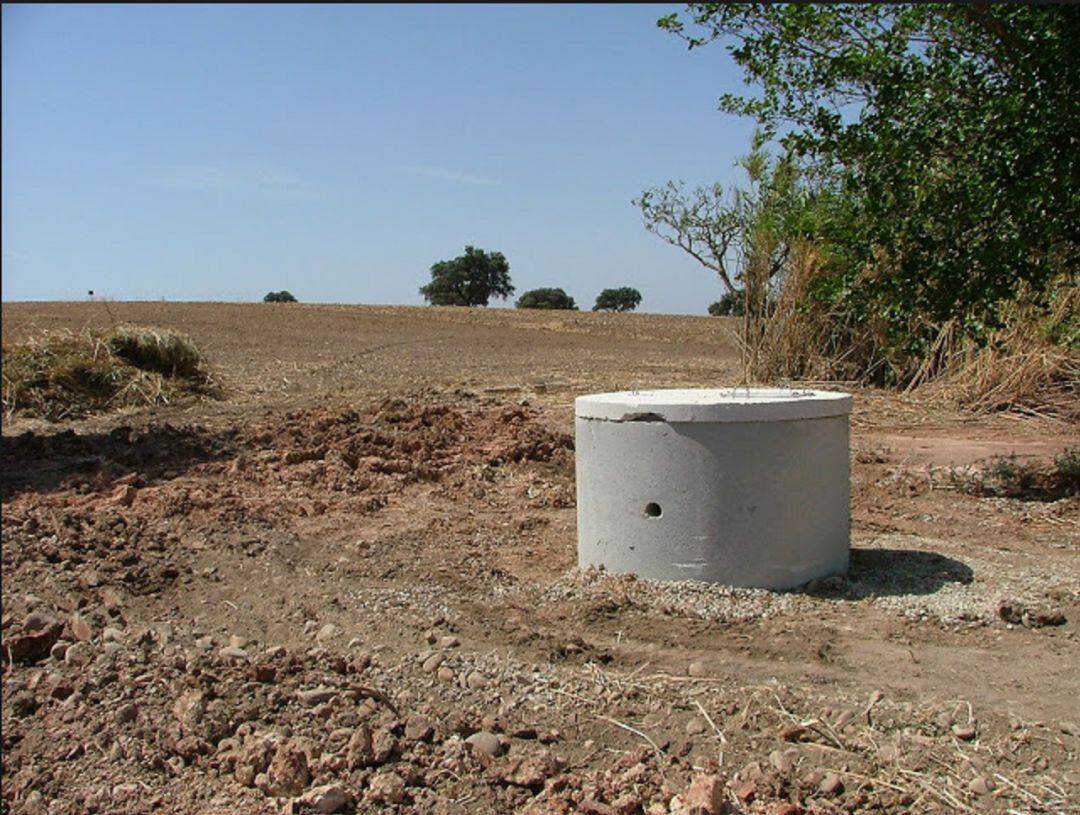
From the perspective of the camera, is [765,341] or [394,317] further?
[394,317]

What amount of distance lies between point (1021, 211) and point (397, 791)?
4.89 m

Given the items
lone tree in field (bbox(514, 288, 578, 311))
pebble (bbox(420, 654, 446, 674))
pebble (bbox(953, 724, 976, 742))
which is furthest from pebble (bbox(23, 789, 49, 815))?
lone tree in field (bbox(514, 288, 578, 311))

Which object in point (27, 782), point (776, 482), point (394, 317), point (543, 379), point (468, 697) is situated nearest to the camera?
point (27, 782)

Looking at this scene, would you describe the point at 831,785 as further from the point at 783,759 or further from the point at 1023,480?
the point at 1023,480

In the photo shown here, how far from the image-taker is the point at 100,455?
8.47 meters

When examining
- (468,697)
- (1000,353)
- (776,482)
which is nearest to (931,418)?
(1000,353)

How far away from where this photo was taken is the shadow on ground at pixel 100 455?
7574 mm

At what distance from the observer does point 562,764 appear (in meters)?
3.44

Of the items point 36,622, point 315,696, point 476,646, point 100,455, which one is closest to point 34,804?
point 315,696

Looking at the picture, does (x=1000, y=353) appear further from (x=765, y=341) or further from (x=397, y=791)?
(x=397, y=791)

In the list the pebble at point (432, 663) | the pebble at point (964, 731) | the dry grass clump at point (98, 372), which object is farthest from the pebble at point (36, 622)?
the dry grass clump at point (98, 372)

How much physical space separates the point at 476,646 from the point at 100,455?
5.01m

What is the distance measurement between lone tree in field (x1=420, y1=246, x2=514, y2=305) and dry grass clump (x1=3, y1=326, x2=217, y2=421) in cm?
5011

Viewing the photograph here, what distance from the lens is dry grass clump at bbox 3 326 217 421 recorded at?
35.5ft
